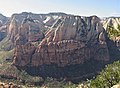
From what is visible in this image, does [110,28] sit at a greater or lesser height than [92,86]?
greater

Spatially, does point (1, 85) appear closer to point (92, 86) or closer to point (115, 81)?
point (92, 86)

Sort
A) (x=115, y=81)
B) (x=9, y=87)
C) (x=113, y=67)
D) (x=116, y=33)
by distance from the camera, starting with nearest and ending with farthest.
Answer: (x=116, y=33) → (x=115, y=81) → (x=113, y=67) → (x=9, y=87)

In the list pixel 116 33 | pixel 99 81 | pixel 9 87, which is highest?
pixel 116 33

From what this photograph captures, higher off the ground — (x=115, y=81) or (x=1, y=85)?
(x=115, y=81)

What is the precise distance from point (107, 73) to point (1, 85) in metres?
54.1

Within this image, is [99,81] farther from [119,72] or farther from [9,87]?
[9,87]

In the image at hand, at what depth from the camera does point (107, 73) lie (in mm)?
117750

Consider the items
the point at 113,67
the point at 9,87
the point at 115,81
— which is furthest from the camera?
the point at 9,87

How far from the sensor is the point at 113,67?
12344cm

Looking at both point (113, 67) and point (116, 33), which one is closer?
point (116, 33)

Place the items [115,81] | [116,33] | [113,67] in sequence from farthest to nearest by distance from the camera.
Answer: [113,67] → [115,81] → [116,33]

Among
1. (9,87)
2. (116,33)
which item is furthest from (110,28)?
(9,87)

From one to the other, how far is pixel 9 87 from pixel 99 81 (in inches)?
1884

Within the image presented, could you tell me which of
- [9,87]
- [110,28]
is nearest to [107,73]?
[110,28]
